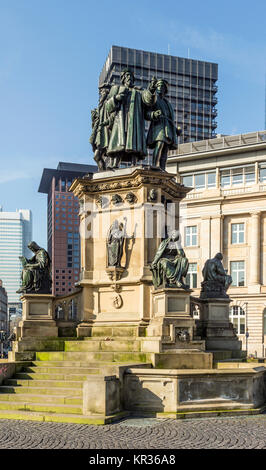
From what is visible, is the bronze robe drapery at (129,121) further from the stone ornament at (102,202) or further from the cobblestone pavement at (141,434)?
the cobblestone pavement at (141,434)

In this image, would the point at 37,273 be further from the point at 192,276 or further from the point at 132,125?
the point at 192,276

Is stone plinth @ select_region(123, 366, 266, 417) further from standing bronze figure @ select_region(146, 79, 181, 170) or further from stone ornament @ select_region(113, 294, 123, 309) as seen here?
standing bronze figure @ select_region(146, 79, 181, 170)

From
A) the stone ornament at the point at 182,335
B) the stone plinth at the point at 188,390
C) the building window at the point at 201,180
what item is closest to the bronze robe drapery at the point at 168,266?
the stone ornament at the point at 182,335

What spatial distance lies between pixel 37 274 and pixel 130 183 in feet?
12.7

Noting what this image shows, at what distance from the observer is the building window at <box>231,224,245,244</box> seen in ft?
211

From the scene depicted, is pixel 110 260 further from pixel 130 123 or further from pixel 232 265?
pixel 232 265

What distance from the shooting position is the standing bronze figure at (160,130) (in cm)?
1853

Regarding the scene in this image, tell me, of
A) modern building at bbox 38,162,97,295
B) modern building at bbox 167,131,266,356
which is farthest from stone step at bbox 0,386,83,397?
modern building at bbox 38,162,97,295

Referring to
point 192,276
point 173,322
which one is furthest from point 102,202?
point 192,276

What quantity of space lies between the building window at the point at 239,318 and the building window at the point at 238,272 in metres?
2.57

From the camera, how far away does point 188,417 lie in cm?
1267

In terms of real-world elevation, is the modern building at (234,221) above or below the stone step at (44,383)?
above

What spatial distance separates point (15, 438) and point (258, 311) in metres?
52.7

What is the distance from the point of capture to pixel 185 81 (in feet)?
434
